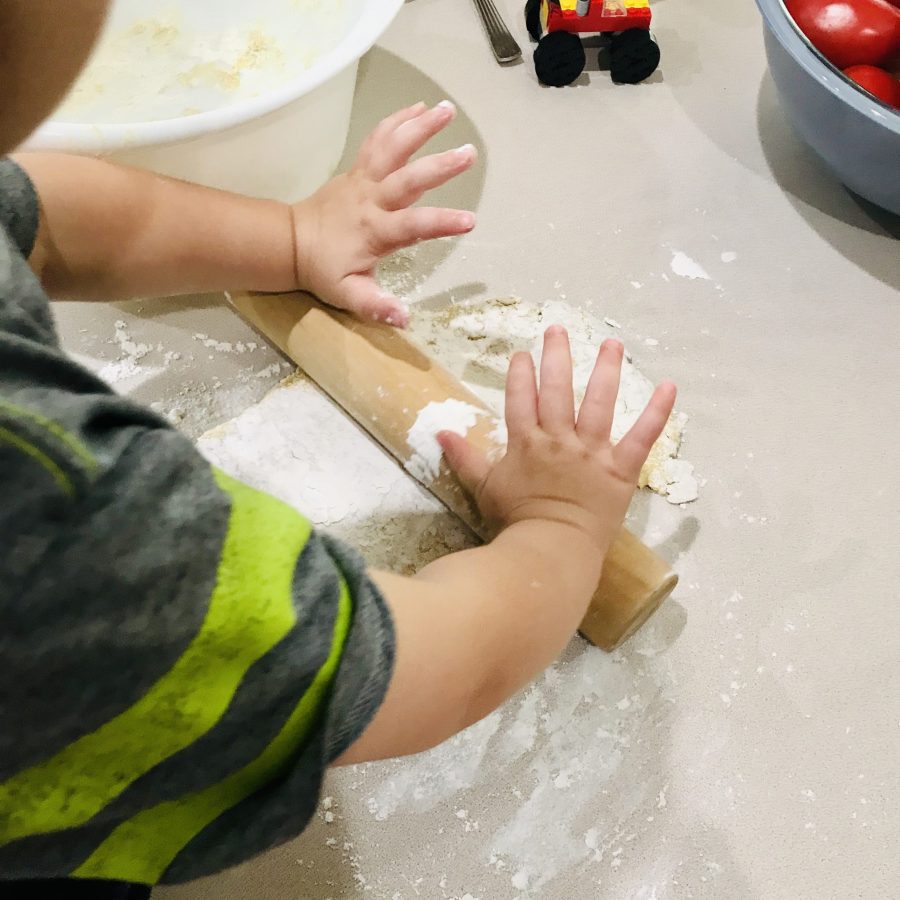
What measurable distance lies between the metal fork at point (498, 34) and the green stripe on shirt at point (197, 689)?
2.79 feet

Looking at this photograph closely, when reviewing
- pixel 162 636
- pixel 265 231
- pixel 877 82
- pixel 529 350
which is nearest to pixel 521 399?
pixel 529 350

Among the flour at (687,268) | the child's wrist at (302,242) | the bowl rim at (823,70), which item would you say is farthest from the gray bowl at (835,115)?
the child's wrist at (302,242)

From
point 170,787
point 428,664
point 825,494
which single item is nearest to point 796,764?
point 825,494

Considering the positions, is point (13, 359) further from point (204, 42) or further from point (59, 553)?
point (204, 42)

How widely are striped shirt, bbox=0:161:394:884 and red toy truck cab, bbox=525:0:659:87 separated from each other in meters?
0.76

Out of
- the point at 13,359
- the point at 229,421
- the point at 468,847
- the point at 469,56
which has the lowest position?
the point at 468,847

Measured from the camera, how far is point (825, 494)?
68cm

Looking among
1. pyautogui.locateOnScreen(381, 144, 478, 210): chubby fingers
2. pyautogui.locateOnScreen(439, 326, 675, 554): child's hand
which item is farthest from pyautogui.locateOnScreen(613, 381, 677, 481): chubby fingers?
pyautogui.locateOnScreen(381, 144, 478, 210): chubby fingers

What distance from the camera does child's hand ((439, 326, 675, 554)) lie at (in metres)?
0.54

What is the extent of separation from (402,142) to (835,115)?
1.36 ft

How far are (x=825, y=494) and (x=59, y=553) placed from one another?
0.62m

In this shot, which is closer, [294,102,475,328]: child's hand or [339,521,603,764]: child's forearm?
[339,521,603,764]: child's forearm

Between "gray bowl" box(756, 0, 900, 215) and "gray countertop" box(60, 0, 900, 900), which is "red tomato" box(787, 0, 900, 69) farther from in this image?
"gray countertop" box(60, 0, 900, 900)

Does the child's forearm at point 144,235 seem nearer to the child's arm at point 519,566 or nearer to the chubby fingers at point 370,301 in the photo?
the chubby fingers at point 370,301
